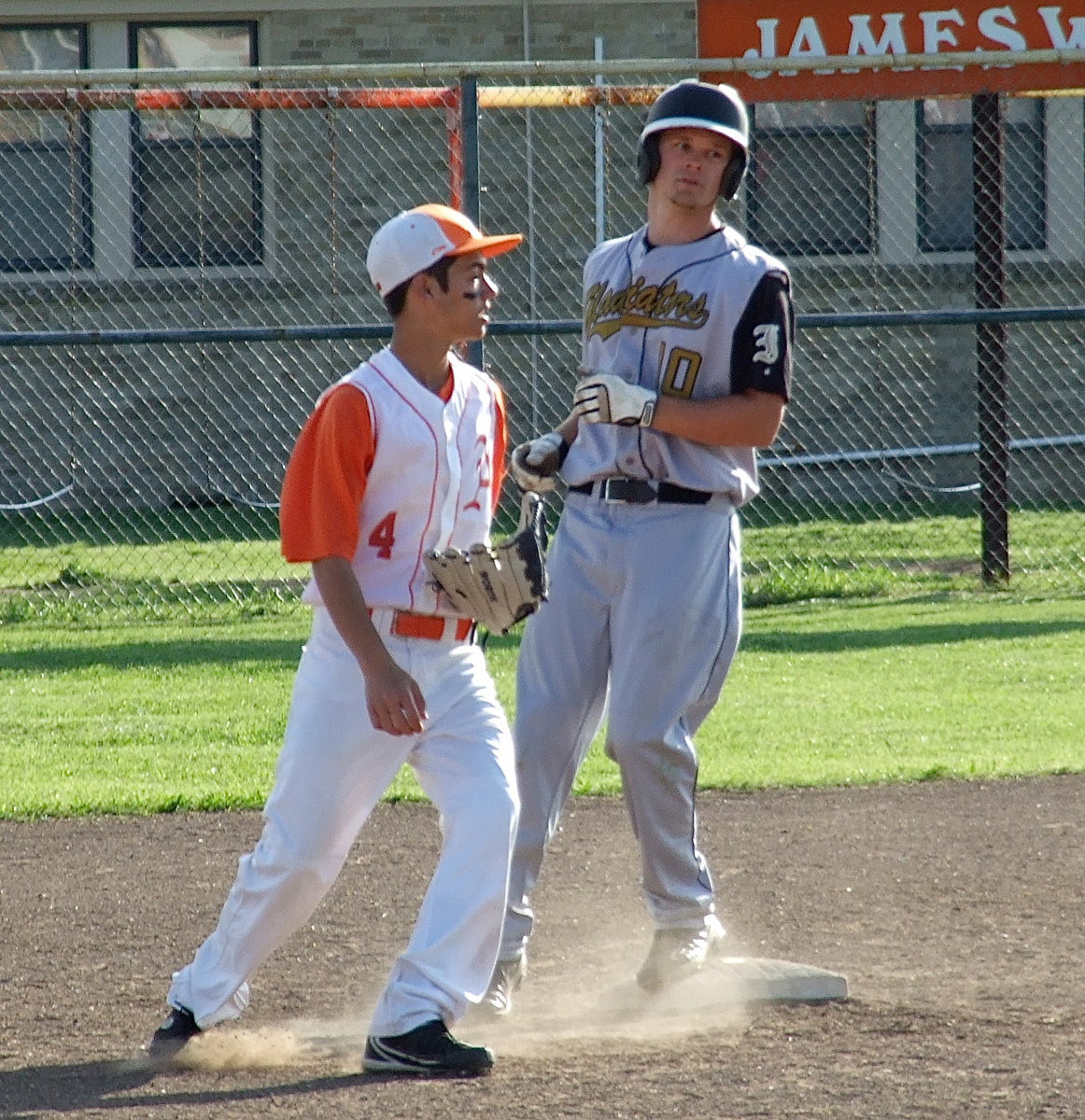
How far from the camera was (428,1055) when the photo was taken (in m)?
3.81

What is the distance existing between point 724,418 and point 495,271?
11527 millimetres

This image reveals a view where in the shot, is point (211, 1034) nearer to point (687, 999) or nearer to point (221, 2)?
point (687, 999)

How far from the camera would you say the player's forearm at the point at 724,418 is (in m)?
4.26

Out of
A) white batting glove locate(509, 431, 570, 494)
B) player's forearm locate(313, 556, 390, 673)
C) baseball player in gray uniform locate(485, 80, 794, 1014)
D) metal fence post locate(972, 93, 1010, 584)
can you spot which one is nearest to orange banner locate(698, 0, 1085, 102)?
metal fence post locate(972, 93, 1010, 584)

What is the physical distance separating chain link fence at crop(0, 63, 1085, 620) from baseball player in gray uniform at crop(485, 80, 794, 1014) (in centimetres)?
1030

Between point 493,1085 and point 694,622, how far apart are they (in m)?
1.18

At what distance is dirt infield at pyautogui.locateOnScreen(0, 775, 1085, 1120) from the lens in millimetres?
3750

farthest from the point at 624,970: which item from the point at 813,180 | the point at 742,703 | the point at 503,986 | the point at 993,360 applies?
the point at 813,180

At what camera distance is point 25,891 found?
5555mm

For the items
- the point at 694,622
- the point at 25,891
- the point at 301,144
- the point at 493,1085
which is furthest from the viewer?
the point at 301,144

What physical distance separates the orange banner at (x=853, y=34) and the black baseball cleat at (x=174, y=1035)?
8.90 metres

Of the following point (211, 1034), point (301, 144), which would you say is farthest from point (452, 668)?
point (301, 144)

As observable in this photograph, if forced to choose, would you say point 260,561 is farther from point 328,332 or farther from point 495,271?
point 495,271

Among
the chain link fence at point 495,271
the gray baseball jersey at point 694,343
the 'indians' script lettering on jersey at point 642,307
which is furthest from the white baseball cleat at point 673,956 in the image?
the chain link fence at point 495,271
